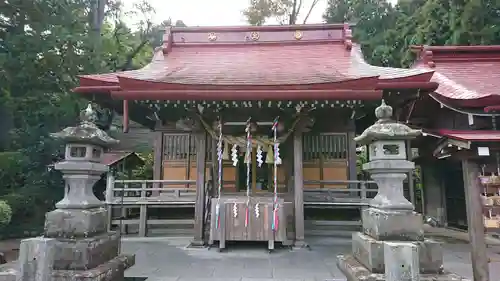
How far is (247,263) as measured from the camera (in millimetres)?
6191

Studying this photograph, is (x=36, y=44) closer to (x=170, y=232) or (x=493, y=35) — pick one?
(x=170, y=232)

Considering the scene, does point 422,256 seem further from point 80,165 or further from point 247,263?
point 80,165

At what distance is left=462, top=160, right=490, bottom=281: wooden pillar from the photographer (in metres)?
4.88

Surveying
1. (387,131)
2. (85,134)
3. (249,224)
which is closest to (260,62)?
(249,224)

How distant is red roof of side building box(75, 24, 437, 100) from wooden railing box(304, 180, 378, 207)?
2.97 m

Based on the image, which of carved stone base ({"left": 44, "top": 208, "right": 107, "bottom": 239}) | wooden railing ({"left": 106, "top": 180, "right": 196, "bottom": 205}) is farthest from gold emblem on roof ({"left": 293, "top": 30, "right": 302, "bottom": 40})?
carved stone base ({"left": 44, "top": 208, "right": 107, "bottom": 239})

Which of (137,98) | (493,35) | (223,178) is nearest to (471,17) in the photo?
(493,35)

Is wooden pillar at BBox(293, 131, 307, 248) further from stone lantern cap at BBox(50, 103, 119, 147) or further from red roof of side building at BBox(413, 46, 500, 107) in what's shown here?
stone lantern cap at BBox(50, 103, 119, 147)

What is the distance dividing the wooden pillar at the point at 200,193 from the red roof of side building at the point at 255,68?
1.55 m

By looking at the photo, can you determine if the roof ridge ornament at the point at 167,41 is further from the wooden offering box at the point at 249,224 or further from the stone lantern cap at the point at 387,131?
the stone lantern cap at the point at 387,131

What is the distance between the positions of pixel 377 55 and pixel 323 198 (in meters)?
11.0

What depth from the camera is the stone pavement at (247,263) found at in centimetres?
532

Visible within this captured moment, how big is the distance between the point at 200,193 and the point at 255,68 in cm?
380

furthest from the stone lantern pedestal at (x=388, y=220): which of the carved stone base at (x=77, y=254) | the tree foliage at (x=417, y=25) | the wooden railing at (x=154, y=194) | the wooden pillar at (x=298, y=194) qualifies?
the tree foliage at (x=417, y=25)
